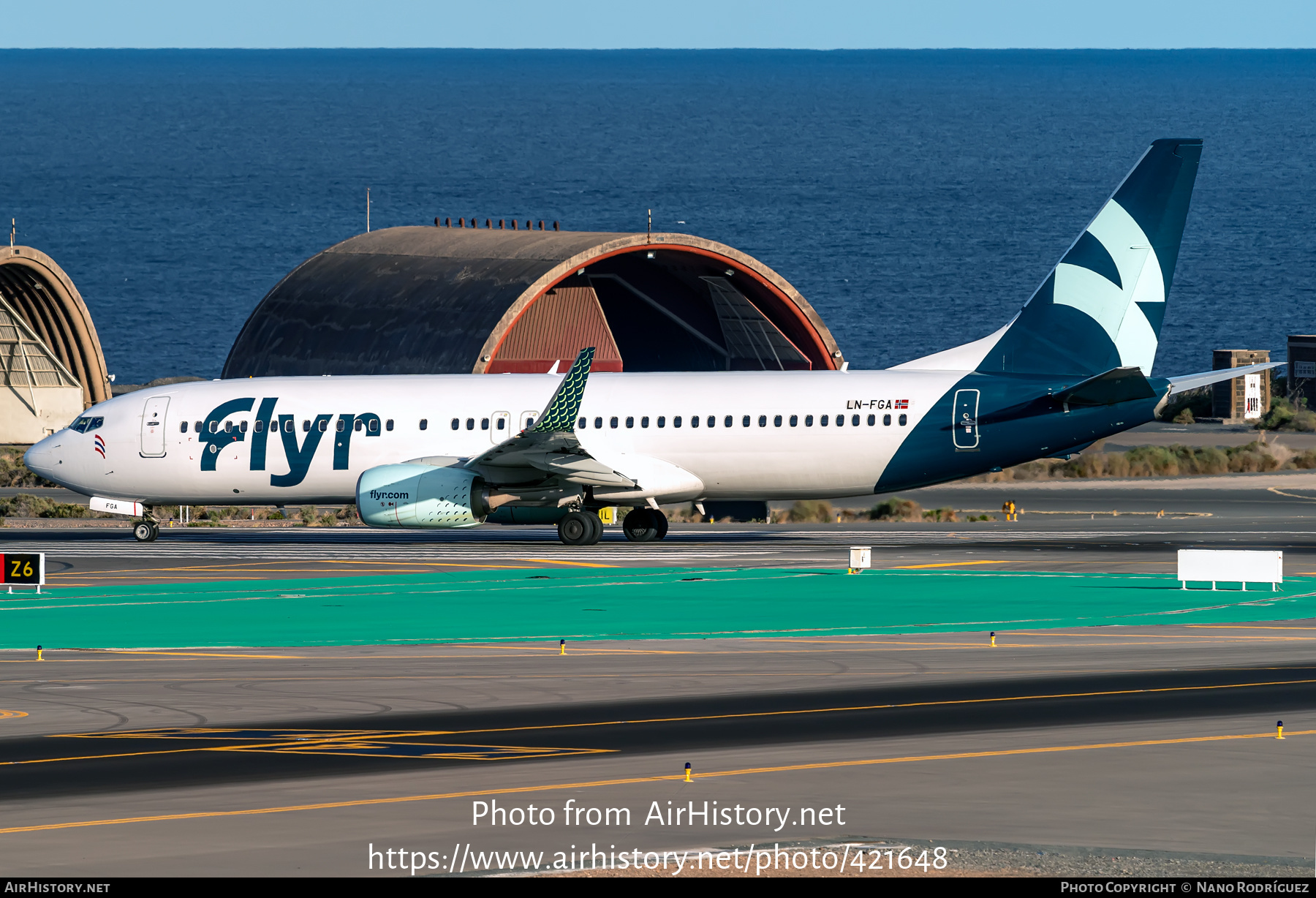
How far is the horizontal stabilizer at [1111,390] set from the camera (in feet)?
124

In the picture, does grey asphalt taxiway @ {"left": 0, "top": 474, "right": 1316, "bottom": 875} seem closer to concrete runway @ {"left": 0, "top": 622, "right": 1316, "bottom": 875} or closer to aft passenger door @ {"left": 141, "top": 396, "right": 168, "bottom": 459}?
concrete runway @ {"left": 0, "top": 622, "right": 1316, "bottom": 875}

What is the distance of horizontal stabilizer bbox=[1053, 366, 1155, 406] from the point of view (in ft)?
124

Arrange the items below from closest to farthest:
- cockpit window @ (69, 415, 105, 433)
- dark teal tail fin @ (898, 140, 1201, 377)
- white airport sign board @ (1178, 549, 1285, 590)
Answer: white airport sign board @ (1178, 549, 1285, 590)
dark teal tail fin @ (898, 140, 1201, 377)
cockpit window @ (69, 415, 105, 433)

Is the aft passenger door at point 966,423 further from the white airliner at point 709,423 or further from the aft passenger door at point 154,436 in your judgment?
the aft passenger door at point 154,436

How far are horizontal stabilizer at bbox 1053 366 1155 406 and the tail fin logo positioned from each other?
1.59 m

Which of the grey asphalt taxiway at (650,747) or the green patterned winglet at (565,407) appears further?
the green patterned winglet at (565,407)

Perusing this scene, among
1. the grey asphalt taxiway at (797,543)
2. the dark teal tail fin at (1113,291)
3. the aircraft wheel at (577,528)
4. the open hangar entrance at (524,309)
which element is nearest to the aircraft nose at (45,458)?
the grey asphalt taxiway at (797,543)

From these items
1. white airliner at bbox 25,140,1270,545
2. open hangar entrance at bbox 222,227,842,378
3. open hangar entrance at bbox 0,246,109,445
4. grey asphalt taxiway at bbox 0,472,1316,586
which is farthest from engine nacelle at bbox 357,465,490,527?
open hangar entrance at bbox 0,246,109,445

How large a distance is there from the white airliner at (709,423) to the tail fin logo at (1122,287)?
3 cm

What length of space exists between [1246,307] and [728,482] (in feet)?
401
